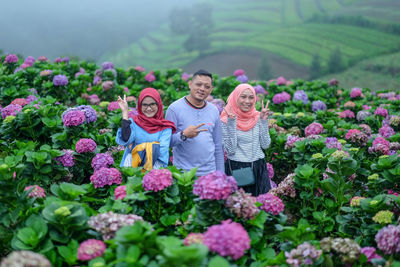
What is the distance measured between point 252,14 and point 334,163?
5986 centimetres

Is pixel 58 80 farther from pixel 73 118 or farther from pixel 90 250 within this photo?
pixel 90 250

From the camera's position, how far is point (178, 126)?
367 centimetres

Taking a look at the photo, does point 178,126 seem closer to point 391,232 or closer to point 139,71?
point 391,232

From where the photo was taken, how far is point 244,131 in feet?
13.1

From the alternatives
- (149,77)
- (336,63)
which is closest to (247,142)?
(149,77)

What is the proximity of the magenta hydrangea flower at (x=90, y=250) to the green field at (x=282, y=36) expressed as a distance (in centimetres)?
3267

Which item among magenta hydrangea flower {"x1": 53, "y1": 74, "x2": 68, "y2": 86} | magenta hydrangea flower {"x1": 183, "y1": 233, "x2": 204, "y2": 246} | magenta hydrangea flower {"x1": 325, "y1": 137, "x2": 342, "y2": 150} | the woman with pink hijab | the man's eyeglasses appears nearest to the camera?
magenta hydrangea flower {"x1": 183, "y1": 233, "x2": 204, "y2": 246}

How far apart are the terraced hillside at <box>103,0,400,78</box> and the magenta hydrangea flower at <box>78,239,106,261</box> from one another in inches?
1295

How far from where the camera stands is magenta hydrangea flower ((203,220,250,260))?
1.84 m

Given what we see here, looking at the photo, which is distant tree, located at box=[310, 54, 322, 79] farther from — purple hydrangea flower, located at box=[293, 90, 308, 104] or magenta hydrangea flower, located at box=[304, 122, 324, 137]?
magenta hydrangea flower, located at box=[304, 122, 324, 137]

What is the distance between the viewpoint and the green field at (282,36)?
35400mm

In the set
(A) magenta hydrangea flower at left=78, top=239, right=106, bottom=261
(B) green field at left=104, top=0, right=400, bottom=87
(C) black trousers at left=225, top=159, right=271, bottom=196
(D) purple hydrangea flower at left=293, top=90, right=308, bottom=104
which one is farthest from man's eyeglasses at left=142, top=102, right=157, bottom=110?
(B) green field at left=104, top=0, right=400, bottom=87

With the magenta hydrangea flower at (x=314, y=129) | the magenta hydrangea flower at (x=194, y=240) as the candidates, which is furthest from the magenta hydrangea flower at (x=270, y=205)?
the magenta hydrangea flower at (x=314, y=129)

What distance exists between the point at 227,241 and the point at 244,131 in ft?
7.41
